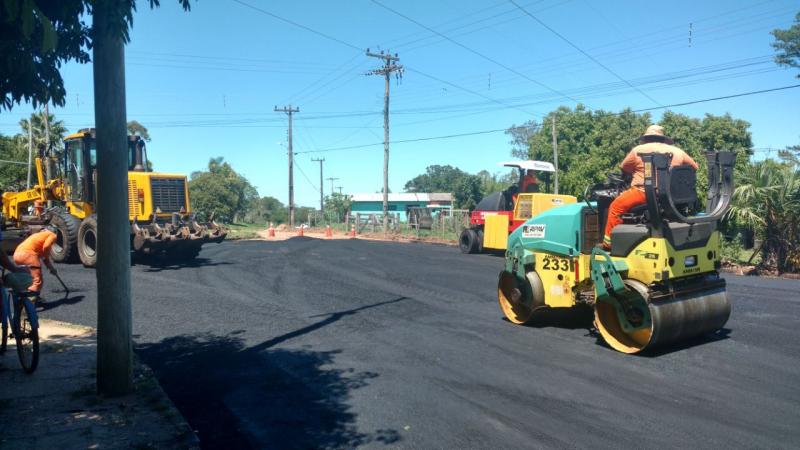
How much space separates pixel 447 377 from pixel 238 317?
14.3 ft

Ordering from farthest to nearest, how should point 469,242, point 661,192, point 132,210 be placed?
point 469,242 < point 132,210 < point 661,192

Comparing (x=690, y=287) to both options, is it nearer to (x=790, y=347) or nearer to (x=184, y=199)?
(x=790, y=347)

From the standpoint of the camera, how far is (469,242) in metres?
21.6

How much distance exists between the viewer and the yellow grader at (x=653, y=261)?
6746mm

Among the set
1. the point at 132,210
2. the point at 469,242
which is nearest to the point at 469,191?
the point at 469,242

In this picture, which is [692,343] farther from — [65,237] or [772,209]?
[65,237]

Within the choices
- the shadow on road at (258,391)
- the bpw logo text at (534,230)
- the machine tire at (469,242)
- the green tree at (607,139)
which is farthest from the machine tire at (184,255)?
the green tree at (607,139)

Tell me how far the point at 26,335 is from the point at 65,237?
10206mm

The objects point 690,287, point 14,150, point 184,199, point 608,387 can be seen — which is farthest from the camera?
point 14,150

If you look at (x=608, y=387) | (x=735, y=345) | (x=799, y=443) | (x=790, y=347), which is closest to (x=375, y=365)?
(x=608, y=387)

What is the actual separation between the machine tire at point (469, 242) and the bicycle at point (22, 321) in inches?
643

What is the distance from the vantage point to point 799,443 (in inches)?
179

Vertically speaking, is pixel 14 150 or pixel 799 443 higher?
pixel 14 150

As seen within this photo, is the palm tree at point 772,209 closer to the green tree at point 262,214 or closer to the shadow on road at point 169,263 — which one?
the shadow on road at point 169,263
